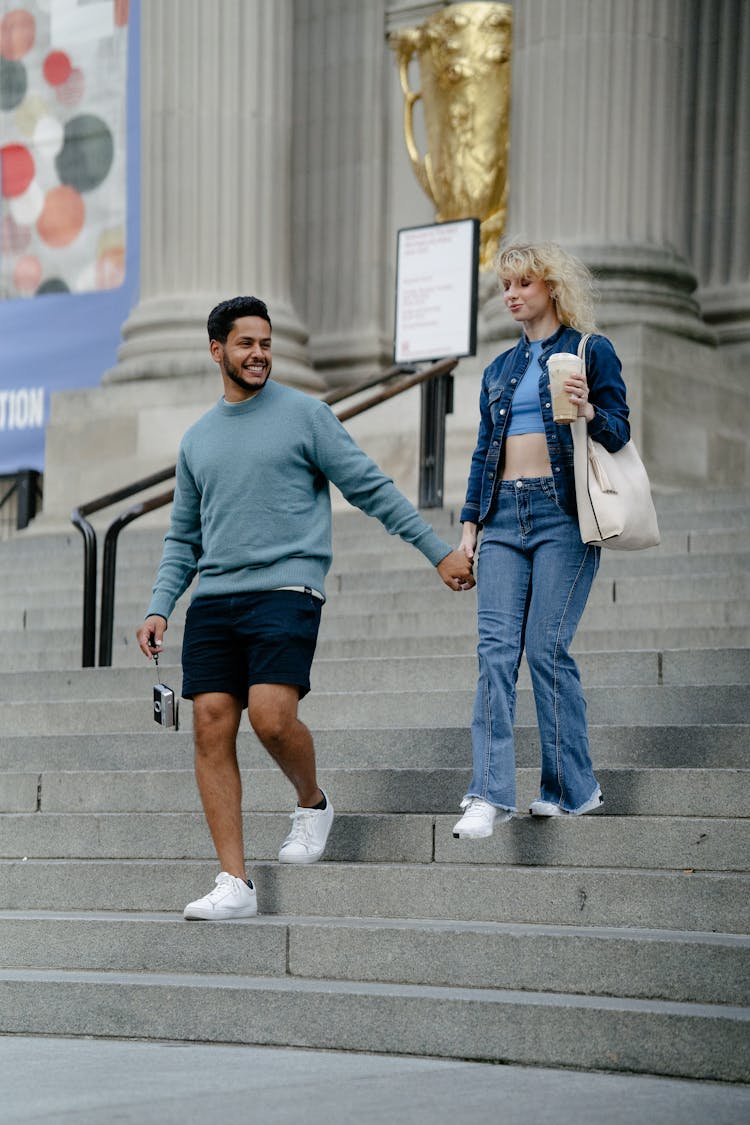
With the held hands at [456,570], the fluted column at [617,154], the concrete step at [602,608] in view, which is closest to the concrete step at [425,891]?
the held hands at [456,570]

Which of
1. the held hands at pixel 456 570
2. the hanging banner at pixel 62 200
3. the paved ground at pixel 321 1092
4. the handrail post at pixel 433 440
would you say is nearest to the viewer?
the paved ground at pixel 321 1092

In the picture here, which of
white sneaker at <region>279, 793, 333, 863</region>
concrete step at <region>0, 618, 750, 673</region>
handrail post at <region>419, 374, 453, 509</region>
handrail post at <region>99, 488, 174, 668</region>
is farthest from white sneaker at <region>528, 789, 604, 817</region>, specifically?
handrail post at <region>419, 374, 453, 509</region>

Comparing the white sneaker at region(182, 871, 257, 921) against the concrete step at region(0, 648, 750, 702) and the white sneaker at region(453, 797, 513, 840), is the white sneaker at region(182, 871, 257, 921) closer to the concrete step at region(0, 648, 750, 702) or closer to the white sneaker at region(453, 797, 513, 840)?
the white sneaker at region(453, 797, 513, 840)

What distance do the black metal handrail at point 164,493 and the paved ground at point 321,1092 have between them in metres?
4.20

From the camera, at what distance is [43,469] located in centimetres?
1764

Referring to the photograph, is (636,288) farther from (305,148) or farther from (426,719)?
(426,719)

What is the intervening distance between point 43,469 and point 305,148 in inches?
133

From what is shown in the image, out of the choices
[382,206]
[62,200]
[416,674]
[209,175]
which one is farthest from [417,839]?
[62,200]

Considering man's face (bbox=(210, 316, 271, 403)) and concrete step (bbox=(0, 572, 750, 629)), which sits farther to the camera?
concrete step (bbox=(0, 572, 750, 629))

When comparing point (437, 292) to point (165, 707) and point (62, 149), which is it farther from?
point (165, 707)

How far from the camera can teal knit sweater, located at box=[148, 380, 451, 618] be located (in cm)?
659

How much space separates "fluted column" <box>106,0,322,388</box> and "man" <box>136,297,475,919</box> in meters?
9.37

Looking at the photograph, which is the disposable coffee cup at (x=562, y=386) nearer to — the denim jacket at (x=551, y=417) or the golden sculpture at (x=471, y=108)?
the denim jacket at (x=551, y=417)

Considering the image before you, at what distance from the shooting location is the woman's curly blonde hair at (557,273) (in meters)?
6.62
